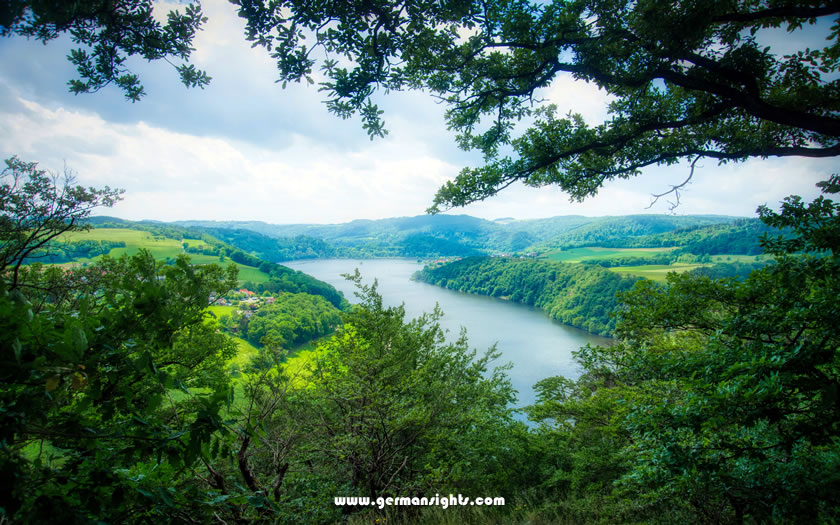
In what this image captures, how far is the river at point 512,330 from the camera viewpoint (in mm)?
24469

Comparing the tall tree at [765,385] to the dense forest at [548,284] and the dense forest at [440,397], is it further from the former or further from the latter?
the dense forest at [548,284]

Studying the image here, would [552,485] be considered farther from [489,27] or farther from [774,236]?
[489,27]

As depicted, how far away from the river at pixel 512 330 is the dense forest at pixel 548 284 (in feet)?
6.71

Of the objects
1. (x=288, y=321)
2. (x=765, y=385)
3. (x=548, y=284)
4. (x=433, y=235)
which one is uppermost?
(x=433, y=235)

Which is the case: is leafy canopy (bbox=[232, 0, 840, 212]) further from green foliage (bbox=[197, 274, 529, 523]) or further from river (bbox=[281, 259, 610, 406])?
river (bbox=[281, 259, 610, 406])

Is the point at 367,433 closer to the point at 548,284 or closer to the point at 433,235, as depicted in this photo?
the point at 548,284

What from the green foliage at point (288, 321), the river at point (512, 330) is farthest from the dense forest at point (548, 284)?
the green foliage at point (288, 321)

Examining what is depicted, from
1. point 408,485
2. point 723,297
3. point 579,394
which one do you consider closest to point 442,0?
point 723,297

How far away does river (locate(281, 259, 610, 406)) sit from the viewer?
24.5m

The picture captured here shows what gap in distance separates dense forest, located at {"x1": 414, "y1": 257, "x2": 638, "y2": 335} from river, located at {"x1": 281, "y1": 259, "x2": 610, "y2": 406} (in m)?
2.05

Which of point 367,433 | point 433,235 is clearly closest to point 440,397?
point 367,433

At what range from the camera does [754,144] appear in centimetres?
291

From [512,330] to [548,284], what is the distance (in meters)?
19.4

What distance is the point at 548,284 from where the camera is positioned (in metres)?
51.4
